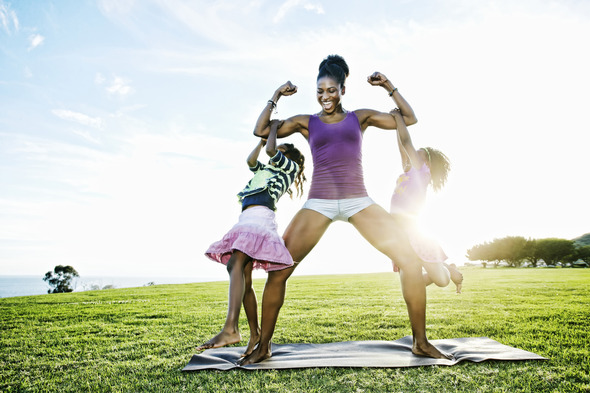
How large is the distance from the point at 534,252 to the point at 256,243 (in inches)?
→ 1953

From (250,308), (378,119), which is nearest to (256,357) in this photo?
(250,308)

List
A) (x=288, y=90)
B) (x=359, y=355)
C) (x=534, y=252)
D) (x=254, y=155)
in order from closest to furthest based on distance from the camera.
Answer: (x=359, y=355)
(x=288, y=90)
(x=254, y=155)
(x=534, y=252)

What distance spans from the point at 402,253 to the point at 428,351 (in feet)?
3.31

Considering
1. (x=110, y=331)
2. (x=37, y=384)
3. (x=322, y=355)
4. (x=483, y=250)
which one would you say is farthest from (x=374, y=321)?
(x=483, y=250)

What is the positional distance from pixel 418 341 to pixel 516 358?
2.88 ft

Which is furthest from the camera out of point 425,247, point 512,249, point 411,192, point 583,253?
point 512,249

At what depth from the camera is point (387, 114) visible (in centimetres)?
408

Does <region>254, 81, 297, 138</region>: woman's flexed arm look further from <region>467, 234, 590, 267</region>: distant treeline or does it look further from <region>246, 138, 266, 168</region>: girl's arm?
<region>467, 234, 590, 267</region>: distant treeline

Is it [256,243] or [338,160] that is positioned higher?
[338,160]

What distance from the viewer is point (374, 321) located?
20.2ft

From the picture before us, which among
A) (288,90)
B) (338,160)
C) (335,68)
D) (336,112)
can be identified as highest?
(335,68)

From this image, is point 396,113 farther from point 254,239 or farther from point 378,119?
point 254,239

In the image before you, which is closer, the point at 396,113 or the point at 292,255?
the point at 292,255

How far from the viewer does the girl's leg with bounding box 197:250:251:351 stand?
3.28 metres
